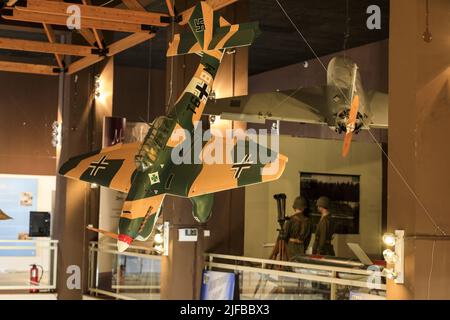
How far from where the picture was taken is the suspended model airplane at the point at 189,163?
5.47 metres

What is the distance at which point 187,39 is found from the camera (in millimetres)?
6039

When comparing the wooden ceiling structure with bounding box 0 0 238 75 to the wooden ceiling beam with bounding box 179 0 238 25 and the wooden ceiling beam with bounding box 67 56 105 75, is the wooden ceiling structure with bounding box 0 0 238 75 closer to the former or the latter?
the wooden ceiling beam with bounding box 179 0 238 25

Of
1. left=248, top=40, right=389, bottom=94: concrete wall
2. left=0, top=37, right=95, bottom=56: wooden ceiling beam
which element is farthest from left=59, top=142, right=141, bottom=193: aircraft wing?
left=248, top=40, right=389, bottom=94: concrete wall

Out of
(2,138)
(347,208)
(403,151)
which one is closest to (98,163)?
(403,151)

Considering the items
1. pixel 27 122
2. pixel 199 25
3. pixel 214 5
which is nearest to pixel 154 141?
pixel 199 25

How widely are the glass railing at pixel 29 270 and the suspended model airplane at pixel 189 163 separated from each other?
6.38 meters

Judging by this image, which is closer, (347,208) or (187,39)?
(187,39)

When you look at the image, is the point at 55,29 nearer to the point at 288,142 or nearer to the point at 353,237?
the point at 288,142

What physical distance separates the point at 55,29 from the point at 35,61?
2189 mm

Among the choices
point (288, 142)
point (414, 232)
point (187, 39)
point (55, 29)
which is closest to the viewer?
point (414, 232)

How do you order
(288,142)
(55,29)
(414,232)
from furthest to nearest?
(55,29)
(288,142)
(414,232)

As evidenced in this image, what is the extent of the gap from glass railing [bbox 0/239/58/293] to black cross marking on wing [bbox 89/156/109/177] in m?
5.67

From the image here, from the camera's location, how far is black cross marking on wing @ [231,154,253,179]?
5.36 meters

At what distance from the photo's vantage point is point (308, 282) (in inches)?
260
